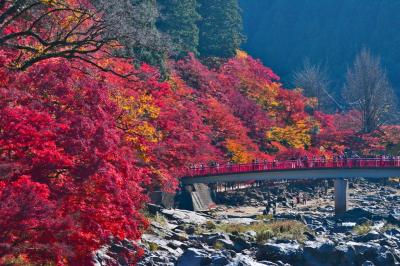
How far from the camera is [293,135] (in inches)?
2410

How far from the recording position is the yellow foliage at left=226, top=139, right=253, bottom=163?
51.2 metres

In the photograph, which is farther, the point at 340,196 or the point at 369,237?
the point at 340,196

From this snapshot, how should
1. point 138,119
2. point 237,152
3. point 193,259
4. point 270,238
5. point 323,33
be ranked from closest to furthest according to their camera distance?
point 193,259
point 270,238
point 138,119
point 237,152
point 323,33

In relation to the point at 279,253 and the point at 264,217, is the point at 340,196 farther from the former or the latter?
the point at 279,253

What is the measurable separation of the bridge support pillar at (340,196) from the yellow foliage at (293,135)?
Answer: 12.6 meters

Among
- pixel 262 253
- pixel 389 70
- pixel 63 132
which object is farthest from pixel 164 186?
pixel 389 70

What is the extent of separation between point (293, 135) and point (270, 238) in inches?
1252

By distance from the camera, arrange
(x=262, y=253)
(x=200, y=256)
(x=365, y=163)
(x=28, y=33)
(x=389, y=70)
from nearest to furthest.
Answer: (x=28, y=33) → (x=200, y=256) → (x=262, y=253) → (x=365, y=163) → (x=389, y=70)

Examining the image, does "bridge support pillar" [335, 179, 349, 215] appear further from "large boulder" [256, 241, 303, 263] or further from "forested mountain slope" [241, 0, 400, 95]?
"forested mountain slope" [241, 0, 400, 95]

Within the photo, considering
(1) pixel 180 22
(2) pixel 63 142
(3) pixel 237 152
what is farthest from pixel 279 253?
(1) pixel 180 22

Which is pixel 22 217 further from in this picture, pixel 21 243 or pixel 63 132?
pixel 63 132

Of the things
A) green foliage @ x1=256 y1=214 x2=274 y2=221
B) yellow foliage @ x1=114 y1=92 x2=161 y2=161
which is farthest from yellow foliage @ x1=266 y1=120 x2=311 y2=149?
yellow foliage @ x1=114 y1=92 x2=161 y2=161

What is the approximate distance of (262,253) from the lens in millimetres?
26469

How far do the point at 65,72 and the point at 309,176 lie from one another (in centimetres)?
3004
